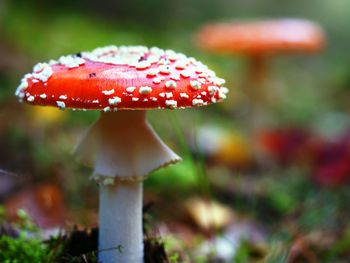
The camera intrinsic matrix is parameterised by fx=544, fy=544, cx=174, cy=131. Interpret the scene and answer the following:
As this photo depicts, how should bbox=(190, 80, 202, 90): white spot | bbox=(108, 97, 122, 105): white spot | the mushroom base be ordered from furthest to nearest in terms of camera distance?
the mushroom base
bbox=(190, 80, 202, 90): white spot
bbox=(108, 97, 122, 105): white spot

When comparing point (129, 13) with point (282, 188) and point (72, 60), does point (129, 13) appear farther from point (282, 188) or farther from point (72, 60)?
point (72, 60)

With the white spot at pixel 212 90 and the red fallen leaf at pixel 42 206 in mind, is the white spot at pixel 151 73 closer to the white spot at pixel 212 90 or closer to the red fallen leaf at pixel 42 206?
the white spot at pixel 212 90

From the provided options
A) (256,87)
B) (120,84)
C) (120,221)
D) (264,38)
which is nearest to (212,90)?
(120,84)

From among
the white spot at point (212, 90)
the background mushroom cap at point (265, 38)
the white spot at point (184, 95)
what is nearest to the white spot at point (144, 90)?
the white spot at point (184, 95)

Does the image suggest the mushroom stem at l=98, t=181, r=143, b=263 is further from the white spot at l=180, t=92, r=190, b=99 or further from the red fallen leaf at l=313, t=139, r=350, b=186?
the red fallen leaf at l=313, t=139, r=350, b=186

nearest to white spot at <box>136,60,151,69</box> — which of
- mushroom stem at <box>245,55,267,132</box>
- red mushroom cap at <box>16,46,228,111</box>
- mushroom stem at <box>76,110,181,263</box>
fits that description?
red mushroom cap at <box>16,46,228,111</box>
